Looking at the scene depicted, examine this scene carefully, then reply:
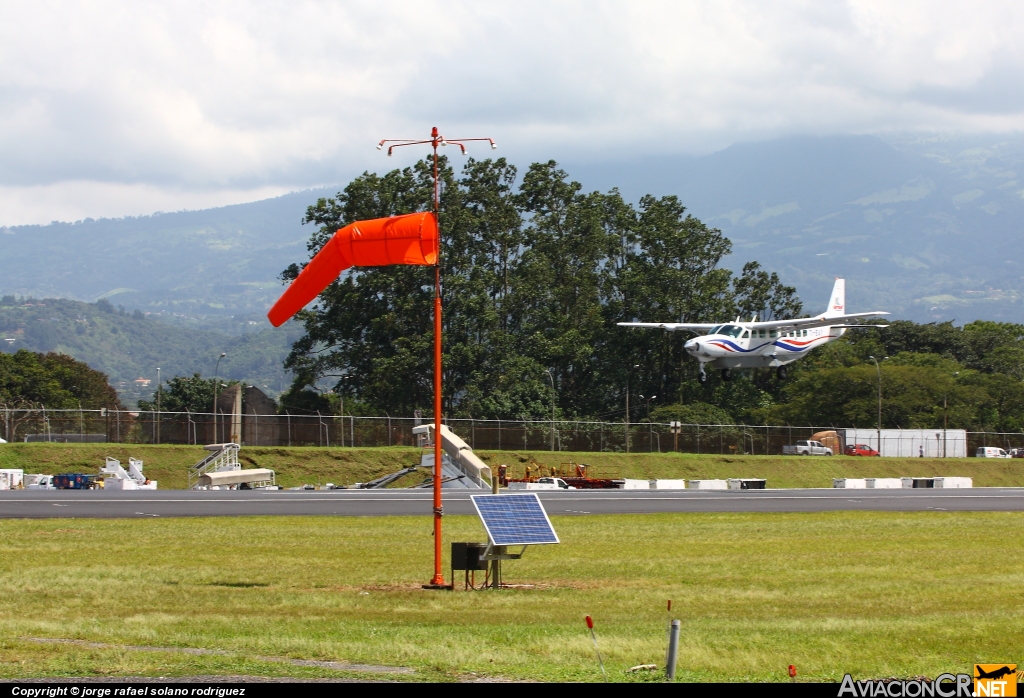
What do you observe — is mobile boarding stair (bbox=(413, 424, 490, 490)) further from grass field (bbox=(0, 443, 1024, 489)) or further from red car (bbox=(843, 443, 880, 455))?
red car (bbox=(843, 443, 880, 455))

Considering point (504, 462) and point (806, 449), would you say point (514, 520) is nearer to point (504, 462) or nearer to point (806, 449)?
point (504, 462)

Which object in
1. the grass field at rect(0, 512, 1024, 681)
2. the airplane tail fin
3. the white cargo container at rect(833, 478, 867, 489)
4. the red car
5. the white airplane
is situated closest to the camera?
the grass field at rect(0, 512, 1024, 681)

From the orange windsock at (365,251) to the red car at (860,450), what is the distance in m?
94.0

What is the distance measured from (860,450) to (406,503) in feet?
233

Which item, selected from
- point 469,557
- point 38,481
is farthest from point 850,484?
point 469,557

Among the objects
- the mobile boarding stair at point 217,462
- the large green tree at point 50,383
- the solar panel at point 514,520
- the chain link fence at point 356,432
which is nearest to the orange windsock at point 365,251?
the solar panel at point 514,520

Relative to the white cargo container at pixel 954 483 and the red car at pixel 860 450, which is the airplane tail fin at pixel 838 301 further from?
the white cargo container at pixel 954 483

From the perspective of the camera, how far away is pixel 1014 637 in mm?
16484

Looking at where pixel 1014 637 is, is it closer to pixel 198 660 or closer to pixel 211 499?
pixel 198 660

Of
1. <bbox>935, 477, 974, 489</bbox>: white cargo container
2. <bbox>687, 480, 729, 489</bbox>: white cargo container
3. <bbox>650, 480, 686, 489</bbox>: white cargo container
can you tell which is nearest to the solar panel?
<bbox>650, 480, 686, 489</bbox>: white cargo container

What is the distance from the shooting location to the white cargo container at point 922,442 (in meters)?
115

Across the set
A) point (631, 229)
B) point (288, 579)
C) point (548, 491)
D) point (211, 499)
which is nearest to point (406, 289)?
point (631, 229)

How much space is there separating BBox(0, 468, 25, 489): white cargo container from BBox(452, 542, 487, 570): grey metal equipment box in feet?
158

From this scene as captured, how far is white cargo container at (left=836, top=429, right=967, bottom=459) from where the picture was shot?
115 meters
